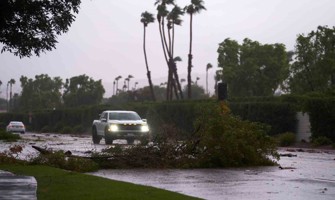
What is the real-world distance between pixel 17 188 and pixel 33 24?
18.4 feet

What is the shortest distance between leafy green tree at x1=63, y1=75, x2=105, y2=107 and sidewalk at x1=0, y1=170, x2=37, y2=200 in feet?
330

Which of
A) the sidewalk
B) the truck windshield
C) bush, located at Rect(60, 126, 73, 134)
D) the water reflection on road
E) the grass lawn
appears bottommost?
the water reflection on road

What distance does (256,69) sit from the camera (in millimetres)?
62312

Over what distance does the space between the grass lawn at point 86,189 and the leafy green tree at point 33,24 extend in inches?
133

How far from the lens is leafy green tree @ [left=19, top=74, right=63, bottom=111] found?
11806 cm

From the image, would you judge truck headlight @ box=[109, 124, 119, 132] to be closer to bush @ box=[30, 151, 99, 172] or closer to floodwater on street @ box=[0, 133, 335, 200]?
bush @ box=[30, 151, 99, 172]

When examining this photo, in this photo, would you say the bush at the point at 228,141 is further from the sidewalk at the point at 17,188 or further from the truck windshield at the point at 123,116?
the truck windshield at the point at 123,116

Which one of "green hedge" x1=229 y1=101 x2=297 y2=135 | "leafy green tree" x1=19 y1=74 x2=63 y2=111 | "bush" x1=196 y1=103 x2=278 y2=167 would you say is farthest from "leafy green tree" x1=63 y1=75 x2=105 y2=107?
"bush" x1=196 y1=103 x2=278 y2=167

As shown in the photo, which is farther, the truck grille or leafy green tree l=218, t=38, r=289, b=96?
leafy green tree l=218, t=38, r=289, b=96

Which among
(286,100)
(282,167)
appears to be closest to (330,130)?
(286,100)

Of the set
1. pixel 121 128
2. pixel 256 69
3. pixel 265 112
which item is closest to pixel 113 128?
pixel 121 128

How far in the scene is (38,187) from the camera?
1087 centimetres

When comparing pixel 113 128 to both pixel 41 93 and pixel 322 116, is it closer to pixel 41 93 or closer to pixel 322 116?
pixel 322 116

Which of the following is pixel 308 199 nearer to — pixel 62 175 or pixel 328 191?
pixel 328 191
